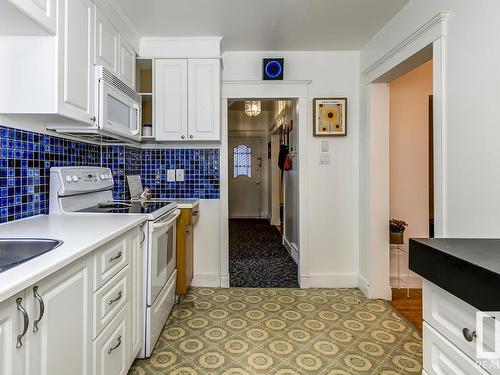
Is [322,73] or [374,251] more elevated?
[322,73]

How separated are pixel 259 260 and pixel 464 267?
3.24m

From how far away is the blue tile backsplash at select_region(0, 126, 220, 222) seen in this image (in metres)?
Answer: 1.54

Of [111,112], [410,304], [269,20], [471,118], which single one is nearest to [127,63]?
[111,112]

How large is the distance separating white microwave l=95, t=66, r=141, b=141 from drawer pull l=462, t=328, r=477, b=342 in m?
2.00

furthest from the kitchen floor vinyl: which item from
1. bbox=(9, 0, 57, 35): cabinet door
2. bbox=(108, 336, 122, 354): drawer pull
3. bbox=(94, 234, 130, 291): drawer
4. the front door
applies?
the front door

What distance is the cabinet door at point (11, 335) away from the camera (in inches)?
28.5

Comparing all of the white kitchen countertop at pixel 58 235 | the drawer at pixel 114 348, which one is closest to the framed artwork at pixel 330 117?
the white kitchen countertop at pixel 58 235

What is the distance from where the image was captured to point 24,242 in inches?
45.0

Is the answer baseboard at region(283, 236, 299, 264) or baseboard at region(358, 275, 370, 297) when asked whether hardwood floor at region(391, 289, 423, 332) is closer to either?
baseboard at region(358, 275, 370, 297)

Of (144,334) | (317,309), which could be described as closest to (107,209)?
(144,334)

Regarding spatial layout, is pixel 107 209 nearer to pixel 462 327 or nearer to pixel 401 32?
pixel 462 327

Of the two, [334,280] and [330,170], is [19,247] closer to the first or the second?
[330,170]

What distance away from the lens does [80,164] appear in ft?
7.29

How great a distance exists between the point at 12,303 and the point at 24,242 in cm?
48
